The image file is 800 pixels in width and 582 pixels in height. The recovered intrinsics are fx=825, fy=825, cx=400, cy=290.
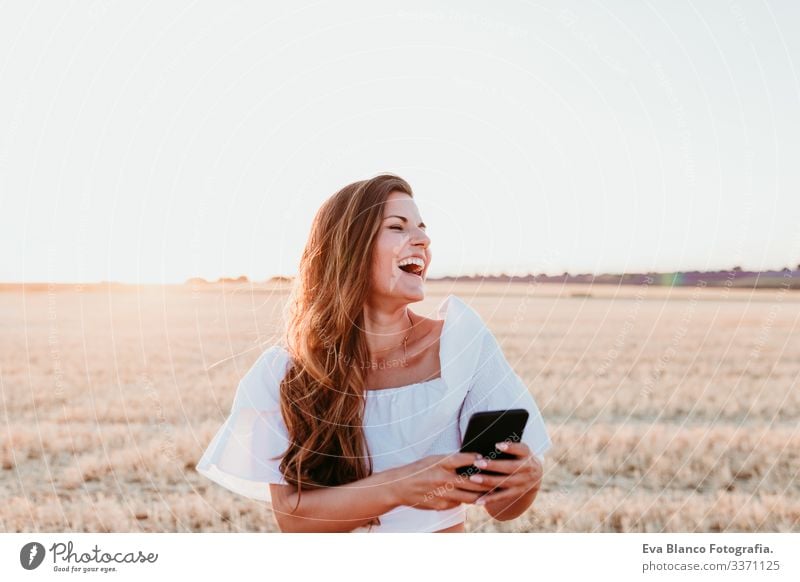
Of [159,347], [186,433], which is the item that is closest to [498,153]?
[186,433]

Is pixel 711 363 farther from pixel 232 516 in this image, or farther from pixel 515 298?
pixel 515 298

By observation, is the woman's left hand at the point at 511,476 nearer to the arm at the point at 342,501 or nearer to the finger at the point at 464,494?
the finger at the point at 464,494

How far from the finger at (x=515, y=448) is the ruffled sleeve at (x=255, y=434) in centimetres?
78

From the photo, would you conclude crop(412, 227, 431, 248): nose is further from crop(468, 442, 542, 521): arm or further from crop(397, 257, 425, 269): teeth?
crop(468, 442, 542, 521): arm

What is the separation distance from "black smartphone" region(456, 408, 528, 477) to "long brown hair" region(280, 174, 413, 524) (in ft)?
1.43

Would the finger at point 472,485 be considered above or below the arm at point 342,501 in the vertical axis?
above

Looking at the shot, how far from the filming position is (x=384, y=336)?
124 inches

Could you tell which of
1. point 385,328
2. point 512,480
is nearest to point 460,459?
point 512,480

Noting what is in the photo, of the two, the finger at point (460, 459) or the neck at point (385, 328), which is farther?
the neck at point (385, 328)

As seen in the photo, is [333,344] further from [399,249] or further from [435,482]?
[435,482]

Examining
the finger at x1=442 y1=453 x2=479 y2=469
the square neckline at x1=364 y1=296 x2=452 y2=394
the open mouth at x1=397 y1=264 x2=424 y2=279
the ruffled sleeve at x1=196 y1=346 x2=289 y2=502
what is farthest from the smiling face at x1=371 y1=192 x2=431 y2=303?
the finger at x1=442 y1=453 x2=479 y2=469

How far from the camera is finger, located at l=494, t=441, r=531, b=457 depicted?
2705 millimetres

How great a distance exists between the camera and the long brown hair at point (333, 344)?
2961mm

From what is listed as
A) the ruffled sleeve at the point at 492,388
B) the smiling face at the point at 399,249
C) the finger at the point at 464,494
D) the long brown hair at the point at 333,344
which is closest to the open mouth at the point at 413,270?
the smiling face at the point at 399,249
